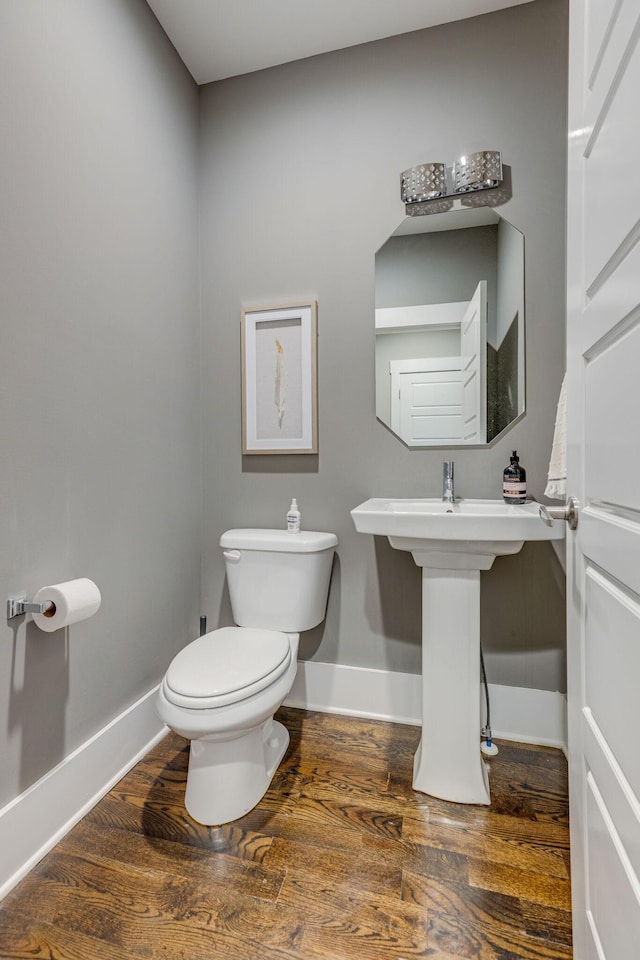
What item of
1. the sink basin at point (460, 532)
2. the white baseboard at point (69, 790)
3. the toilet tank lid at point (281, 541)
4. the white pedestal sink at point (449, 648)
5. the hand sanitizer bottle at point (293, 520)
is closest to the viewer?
the white baseboard at point (69, 790)

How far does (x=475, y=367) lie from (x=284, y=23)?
1446mm

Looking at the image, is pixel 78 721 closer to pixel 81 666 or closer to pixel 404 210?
pixel 81 666

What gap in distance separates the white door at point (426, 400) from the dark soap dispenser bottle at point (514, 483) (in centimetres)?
22

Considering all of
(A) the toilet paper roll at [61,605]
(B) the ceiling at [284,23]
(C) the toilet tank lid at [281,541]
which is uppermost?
(B) the ceiling at [284,23]

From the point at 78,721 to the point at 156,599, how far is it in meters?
0.46

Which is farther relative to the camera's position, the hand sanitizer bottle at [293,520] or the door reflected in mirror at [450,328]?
the hand sanitizer bottle at [293,520]

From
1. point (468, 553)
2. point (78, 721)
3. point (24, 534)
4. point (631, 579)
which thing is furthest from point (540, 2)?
point (78, 721)

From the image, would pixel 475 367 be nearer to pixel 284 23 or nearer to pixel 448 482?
pixel 448 482

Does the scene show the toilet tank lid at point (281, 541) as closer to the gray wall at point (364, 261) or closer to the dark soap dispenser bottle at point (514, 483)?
the gray wall at point (364, 261)

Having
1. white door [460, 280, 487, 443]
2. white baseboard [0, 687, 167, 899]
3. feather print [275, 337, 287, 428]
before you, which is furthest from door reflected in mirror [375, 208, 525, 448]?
white baseboard [0, 687, 167, 899]

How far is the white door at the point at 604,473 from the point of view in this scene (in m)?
0.61

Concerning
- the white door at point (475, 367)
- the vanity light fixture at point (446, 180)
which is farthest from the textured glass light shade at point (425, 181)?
the white door at point (475, 367)

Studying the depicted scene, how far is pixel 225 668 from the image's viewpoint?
131 centimetres

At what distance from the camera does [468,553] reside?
1370 millimetres
